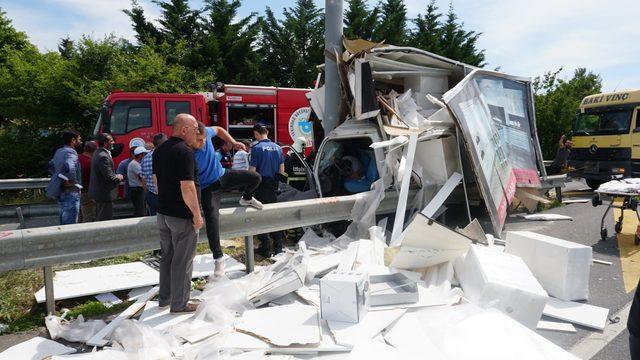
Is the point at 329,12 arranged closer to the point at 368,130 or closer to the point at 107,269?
the point at 368,130

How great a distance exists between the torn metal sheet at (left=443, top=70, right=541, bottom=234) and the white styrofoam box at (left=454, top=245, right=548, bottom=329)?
1.83m

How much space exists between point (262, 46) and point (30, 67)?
11046mm

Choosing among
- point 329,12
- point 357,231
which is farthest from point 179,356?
point 329,12

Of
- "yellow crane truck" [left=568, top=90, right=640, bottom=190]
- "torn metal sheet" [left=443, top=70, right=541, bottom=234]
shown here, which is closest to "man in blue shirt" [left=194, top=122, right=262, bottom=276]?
"torn metal sheet" [left=443, top=70, right=541, bottom=234]

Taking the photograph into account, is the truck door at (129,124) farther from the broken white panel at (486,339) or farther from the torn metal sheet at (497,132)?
the broken white panel at (486,339)

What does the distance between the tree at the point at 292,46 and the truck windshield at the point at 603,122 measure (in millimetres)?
12941

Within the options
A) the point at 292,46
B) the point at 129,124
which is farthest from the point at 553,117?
the point at 129,124

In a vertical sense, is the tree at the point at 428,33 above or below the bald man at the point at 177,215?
above

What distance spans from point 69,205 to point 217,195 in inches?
118

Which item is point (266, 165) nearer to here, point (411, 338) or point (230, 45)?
point (411, 338)

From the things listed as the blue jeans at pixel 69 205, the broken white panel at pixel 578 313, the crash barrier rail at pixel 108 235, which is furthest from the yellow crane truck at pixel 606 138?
the blue jeans at pixel 69 205

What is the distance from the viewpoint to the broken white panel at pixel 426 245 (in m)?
3.80

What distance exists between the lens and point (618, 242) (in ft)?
18.4

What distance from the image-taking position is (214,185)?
4211mm
